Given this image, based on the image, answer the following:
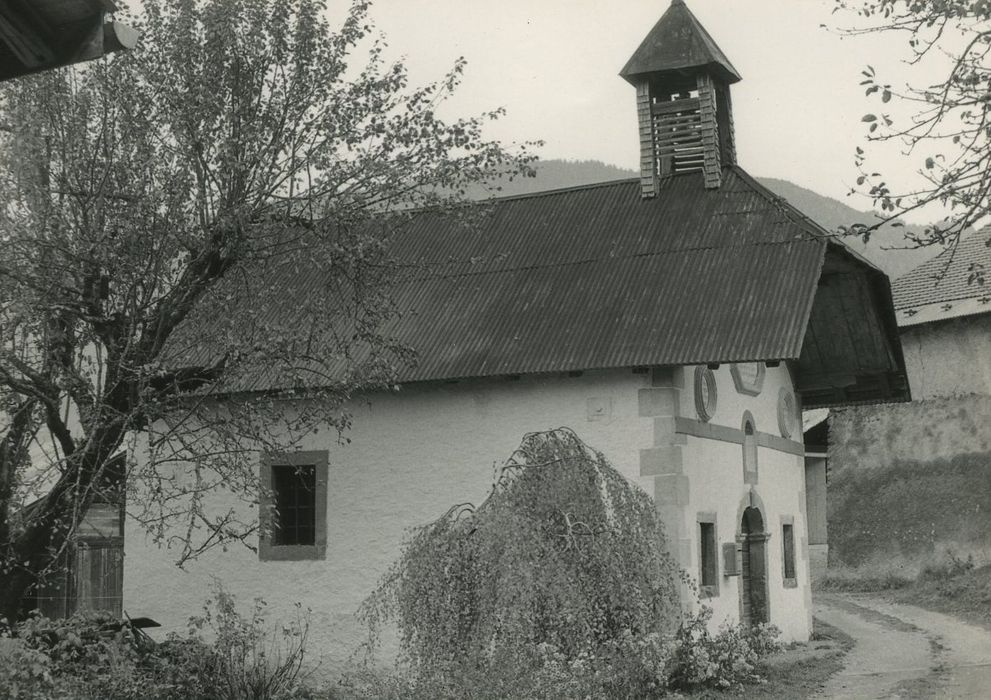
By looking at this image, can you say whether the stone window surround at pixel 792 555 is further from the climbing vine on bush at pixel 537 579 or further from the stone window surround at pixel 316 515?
the stone window surround at pixel 316 515

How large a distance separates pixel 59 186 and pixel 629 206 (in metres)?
7.97

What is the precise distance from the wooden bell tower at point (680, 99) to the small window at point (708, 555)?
4.74 m

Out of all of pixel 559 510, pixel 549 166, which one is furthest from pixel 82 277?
pixel 549 166

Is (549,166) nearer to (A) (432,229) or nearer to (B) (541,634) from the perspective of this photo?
(A) (432,229)

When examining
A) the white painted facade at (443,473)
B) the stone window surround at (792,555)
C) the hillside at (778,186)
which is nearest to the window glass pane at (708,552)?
the white painted facade at (443,473)

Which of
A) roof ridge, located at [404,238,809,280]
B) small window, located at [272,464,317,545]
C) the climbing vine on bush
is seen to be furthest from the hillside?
the climbing vine on bush

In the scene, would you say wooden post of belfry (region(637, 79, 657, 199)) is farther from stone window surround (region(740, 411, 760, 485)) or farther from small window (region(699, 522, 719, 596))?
small window (region(699, 522, 719, 596))

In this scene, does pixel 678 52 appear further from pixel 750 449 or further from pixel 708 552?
pixel 708 552

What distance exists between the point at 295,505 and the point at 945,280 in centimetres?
1468

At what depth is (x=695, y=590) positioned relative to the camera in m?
13.6

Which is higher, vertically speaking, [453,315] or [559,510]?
[453,315]

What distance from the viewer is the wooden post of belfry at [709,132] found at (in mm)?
16578

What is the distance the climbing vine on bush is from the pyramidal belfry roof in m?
7.15

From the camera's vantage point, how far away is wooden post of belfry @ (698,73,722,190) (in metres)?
16.6
